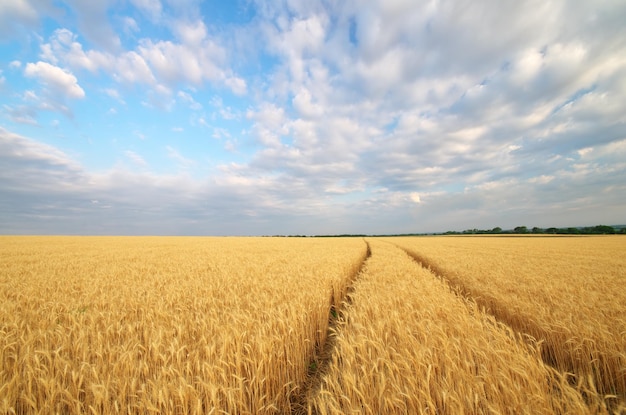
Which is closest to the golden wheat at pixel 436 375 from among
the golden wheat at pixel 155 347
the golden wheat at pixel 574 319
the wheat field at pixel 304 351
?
the wheat field at pixel 304 351

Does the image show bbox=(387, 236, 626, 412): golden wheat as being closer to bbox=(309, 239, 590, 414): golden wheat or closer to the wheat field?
the wheat field

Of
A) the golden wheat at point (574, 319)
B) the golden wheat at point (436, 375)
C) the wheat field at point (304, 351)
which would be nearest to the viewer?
the golden wheat at point (436, 375)

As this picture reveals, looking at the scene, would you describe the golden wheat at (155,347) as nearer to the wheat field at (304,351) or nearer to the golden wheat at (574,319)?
the wheat field at (304,351)

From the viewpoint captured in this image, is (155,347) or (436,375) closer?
(436,375)

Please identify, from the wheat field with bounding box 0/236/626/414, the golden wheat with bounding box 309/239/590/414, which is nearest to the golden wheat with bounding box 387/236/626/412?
the wheat field with bounding box 0/236/626/414

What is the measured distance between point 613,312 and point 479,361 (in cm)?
406

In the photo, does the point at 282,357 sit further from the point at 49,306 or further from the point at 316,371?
the point at 49,306

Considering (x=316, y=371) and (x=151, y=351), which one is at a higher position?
(x=151, y=351)

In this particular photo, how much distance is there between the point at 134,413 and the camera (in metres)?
2.14

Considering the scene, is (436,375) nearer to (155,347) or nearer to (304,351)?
(304,351)

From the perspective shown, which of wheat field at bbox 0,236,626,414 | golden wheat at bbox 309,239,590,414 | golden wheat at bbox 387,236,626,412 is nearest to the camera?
golden wheat at bbox 309,239,590,414

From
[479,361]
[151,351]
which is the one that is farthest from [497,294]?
[151,351]

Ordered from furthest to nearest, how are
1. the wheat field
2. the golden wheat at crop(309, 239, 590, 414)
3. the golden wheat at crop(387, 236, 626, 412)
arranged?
1. the golden wheat at crop(387, 236, 626, 412)
2. the wheat field
3. the golden wheat at crop(309, 239, 590, 414)

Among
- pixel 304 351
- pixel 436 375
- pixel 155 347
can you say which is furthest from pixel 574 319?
pixel 155 347
